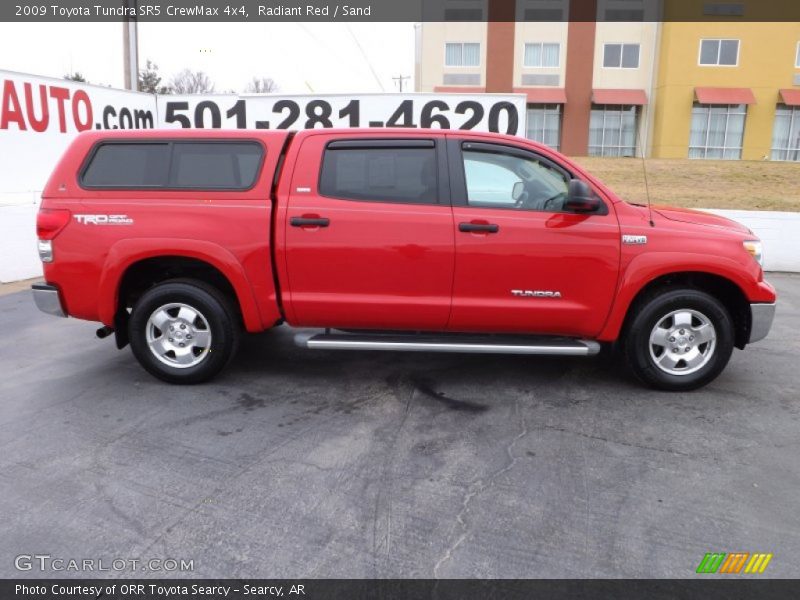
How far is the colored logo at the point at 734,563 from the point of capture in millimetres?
2689

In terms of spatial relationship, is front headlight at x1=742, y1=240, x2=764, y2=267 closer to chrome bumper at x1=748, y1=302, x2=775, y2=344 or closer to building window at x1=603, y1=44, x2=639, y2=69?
chrome bumper at x1=748, y1=302, x2=775, y2=344

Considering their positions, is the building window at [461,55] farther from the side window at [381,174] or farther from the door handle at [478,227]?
the door handle at [478,227]

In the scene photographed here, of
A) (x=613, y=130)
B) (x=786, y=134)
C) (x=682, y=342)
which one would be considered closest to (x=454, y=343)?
(x=682, y=342)

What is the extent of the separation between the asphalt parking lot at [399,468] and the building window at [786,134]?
107 ft

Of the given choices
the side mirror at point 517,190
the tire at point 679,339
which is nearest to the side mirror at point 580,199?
the side mirror at point 517,190

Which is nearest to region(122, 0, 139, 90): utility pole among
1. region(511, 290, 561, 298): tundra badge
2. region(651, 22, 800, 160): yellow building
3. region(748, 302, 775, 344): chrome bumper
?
region(511, 290, 561, 298): tundra badge

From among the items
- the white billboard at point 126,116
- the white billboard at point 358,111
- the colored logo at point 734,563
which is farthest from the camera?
the white billboard at point 358,111

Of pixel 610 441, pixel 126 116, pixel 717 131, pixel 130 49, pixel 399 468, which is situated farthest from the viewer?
pixel 717 131

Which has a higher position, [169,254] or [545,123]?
[545,123]

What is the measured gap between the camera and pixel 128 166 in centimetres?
478

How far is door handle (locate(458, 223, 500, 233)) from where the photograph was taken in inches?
176

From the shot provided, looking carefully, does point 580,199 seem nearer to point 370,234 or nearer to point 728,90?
point 370,234

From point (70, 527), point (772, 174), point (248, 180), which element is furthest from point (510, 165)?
point (772, 174)

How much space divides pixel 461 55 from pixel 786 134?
17358mm
